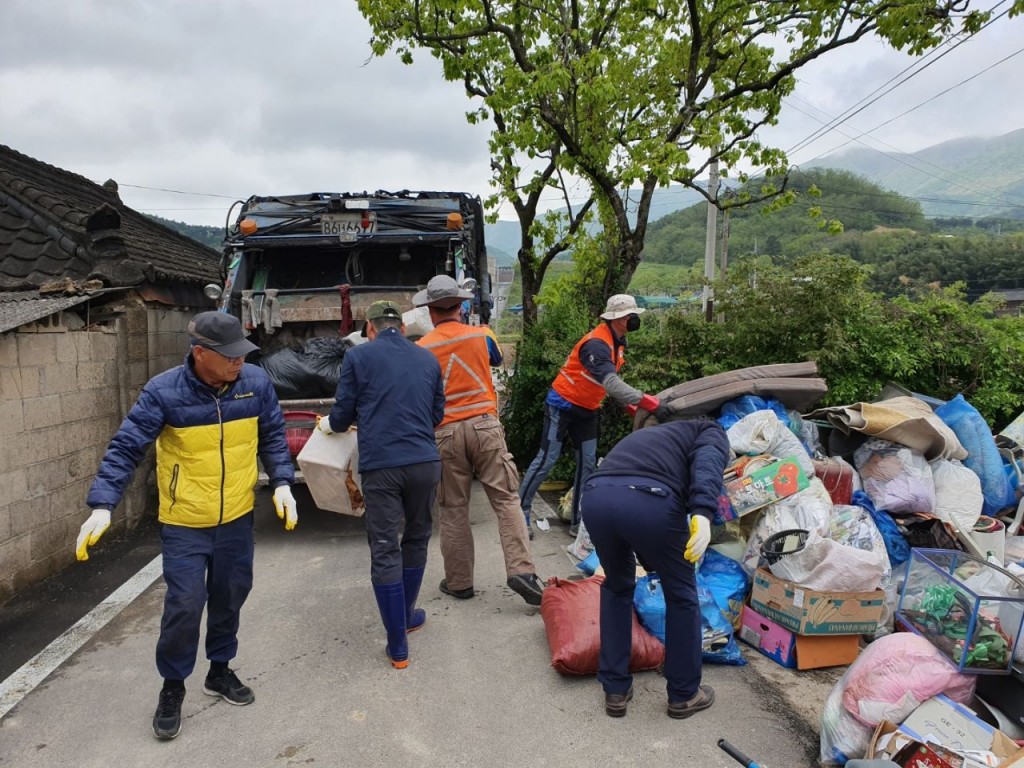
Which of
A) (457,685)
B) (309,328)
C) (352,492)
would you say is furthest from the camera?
(309,328)

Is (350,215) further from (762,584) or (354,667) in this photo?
(762,584)

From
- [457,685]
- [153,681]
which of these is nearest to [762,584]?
[457,685]

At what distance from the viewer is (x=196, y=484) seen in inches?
111

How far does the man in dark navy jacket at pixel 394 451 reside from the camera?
10.9ft

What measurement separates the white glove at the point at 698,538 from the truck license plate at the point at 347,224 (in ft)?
15.9

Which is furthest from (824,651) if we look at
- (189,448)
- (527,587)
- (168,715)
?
(189,448)

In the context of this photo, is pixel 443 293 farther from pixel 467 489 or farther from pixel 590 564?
pixel 590 564

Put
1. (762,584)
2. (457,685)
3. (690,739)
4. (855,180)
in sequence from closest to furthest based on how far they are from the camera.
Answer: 1. (690,739)
2. (457,685)
3. (762,584)
4. (855,180)

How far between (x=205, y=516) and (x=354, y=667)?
1095 mm

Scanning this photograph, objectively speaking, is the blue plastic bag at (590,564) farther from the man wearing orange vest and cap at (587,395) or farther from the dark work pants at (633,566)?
the dark work pants at (633,566)

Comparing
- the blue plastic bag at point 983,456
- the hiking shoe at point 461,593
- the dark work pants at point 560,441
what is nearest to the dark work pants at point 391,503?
the hiking shoe at point 461,593

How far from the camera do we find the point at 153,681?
3252 mm

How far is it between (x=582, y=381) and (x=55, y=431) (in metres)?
3.78

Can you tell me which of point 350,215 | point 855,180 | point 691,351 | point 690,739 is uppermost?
point 855,180
